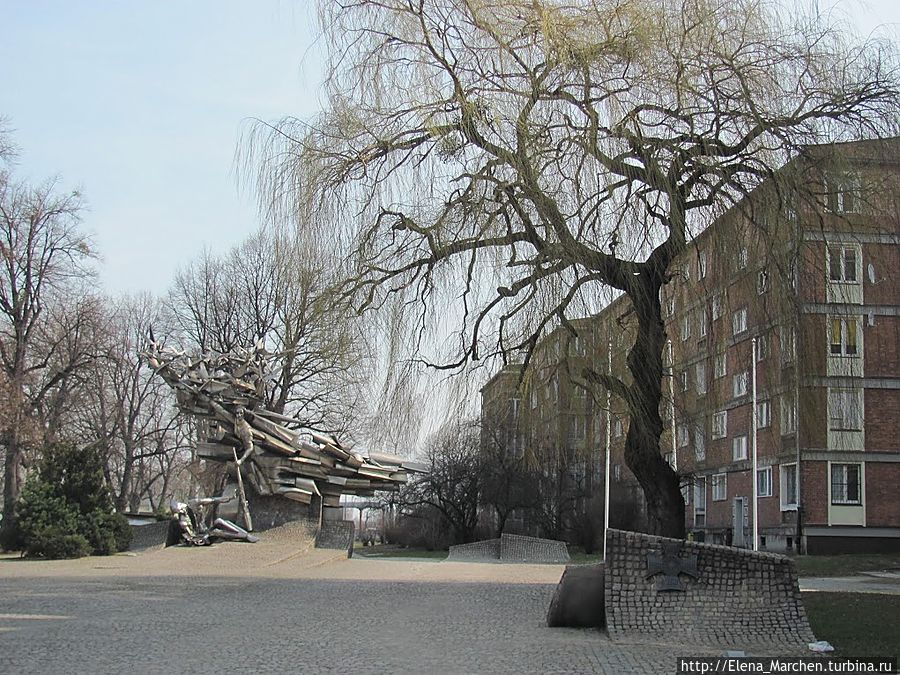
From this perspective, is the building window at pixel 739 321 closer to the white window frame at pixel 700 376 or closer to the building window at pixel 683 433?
the white window frame at pixel 700 376

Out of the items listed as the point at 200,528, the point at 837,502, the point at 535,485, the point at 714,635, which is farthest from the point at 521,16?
the point at 535,485

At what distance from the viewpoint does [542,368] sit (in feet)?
44.0

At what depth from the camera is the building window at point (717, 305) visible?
12.6m

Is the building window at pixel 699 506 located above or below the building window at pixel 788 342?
below

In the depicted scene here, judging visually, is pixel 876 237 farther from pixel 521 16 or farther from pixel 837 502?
pixel 837 502

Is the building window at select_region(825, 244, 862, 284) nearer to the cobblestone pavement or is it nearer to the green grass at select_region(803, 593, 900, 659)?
the green grass at select_region(803, 593, 900, 659)

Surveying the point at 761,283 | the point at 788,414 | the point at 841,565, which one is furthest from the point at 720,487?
the point at 761,283

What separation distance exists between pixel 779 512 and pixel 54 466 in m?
26.4

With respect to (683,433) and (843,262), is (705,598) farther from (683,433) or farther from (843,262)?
(843,262)

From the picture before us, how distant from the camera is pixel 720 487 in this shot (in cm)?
4569

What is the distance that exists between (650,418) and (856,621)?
350 cm

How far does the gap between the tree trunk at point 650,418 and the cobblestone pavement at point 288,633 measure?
2282 millimetres

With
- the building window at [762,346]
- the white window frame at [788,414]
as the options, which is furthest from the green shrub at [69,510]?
the white window frame at [788,414]

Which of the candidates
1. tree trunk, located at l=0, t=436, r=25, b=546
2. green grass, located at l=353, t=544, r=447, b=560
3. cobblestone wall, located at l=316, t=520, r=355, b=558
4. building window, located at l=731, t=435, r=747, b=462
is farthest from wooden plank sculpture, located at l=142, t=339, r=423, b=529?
building window, located at l=731, t=435, r=747, b=462
